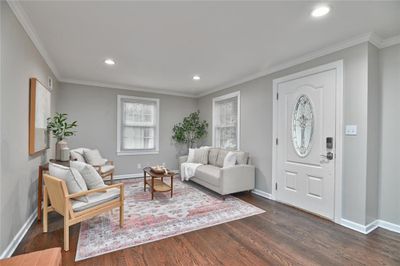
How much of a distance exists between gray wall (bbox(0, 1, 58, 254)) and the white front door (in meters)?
3.71

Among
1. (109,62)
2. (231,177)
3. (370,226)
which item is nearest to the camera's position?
Result: (370,226)

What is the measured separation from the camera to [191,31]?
243 cm

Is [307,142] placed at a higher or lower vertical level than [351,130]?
lower

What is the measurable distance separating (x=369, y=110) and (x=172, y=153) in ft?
15.1

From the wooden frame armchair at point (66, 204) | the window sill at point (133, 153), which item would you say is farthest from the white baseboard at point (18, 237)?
the window sill at point (133, 153)

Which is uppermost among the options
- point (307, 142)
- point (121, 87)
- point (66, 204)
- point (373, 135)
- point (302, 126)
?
point (121, 87)

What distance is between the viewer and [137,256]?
199 centimetres

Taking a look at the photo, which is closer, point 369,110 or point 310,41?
point 369,110

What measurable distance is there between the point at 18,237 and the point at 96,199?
2.80ft

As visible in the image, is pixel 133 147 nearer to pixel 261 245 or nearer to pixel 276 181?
pixel 276 181

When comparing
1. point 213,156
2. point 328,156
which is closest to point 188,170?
point 213,156

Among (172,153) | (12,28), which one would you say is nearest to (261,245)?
(12,28)

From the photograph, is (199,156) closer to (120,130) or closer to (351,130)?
(120,130)

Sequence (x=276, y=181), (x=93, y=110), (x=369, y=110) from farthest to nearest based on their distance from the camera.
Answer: (x=93, y=110)
(x=276, y=181)
(x=369, y=110)
